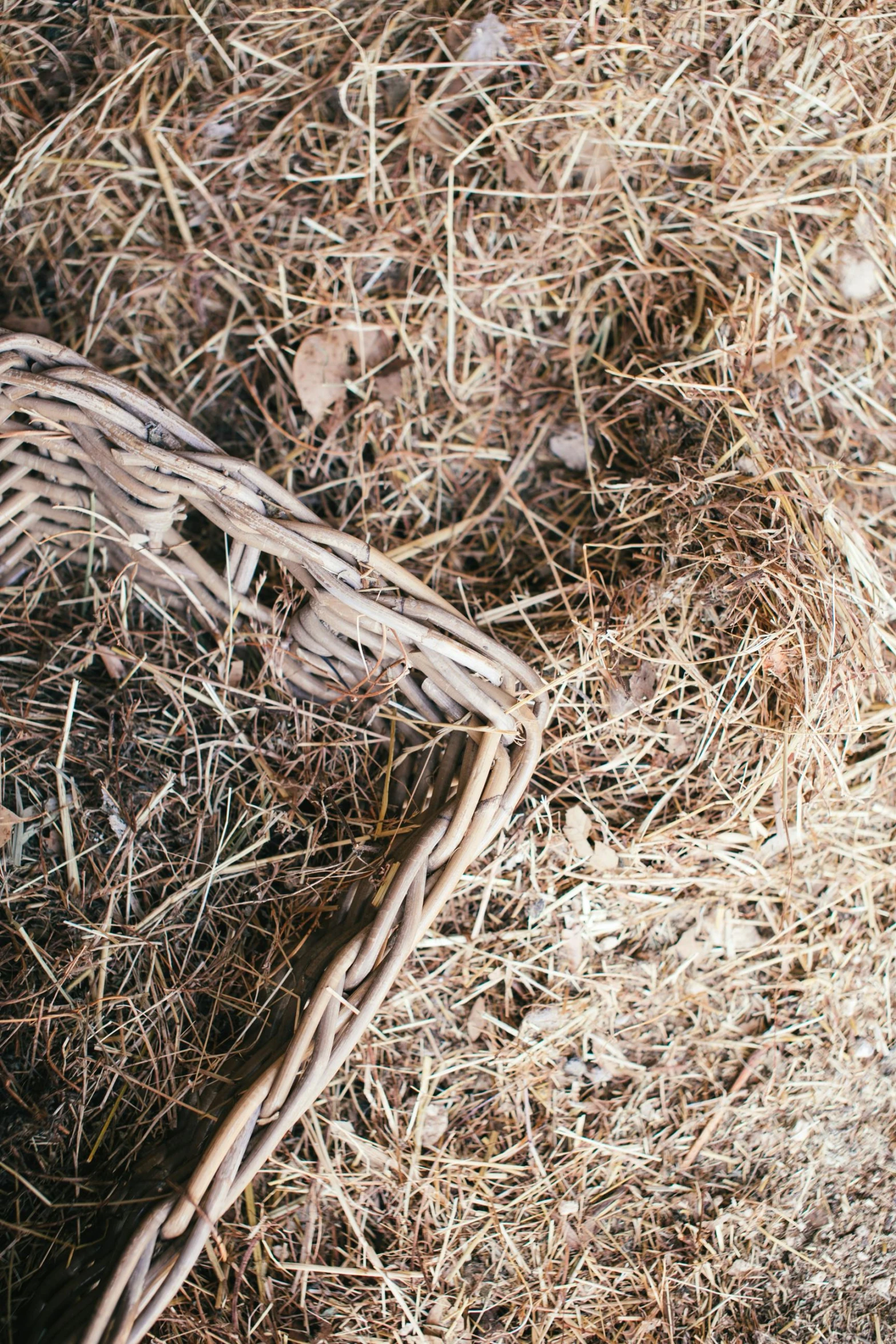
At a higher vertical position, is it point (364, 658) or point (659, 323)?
point (659, 323)

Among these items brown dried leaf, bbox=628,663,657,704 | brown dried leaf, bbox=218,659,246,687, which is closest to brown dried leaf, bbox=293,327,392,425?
brown dried leaf, bbox=218,659,246,687

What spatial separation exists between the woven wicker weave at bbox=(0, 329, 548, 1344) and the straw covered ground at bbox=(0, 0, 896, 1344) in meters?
0.11

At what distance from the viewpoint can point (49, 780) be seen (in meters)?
1.38

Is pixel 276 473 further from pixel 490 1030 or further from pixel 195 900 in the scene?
pixel 490 1030

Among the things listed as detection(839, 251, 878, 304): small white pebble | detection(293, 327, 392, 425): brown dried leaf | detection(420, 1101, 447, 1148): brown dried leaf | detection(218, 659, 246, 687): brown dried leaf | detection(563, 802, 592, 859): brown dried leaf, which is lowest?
detection(420, 1101, 447, 1148): brown dried leaf

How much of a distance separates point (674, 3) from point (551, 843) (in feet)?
4.47

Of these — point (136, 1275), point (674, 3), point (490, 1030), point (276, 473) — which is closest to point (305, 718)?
point (276, 473)

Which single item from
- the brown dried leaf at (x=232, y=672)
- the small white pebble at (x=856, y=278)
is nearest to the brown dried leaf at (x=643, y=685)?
the brown dried leaf at (x=232, y=672)

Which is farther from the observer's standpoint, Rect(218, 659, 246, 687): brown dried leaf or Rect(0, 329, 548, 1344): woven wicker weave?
Rect(218, 659, 246, 687): brown dried leaf

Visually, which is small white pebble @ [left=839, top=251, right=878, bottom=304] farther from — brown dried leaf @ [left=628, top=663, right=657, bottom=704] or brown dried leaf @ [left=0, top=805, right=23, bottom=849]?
brown dried leaf @ [left=0, top=805, right=23, bottom=849]

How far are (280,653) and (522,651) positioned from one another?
38cm

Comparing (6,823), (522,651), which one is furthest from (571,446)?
(6,823)

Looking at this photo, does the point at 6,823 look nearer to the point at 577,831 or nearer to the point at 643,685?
the point at 577,831

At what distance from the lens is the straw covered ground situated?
1328mm
